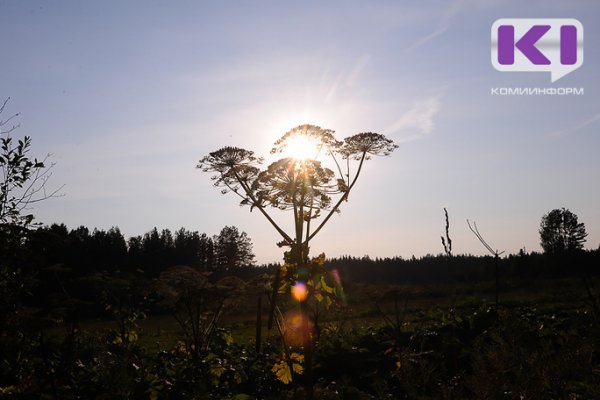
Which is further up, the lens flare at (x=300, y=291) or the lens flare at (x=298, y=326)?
the lens flare at (x=300, y=291)

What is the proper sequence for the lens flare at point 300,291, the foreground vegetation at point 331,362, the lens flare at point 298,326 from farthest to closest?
the lens flare at point 300,291, the lens flare at point 298,326, the foreground vegetation at point 331,362

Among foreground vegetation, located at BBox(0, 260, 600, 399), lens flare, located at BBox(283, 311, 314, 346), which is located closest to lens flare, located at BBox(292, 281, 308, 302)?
lens flare, located at BBox(283, 311, 314, 346)

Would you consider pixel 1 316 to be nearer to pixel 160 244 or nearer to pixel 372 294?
pixel 372 294

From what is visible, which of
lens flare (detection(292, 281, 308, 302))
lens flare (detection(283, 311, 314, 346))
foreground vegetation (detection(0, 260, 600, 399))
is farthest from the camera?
lens flare (detection(292, 281, 308, 302))

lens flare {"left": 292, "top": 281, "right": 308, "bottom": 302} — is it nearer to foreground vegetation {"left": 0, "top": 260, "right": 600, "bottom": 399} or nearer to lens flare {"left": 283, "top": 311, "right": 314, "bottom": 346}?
lens flare {"left": 283, "top": 311, "right": 314, "bottom": 346}

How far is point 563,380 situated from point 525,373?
30 centimetres

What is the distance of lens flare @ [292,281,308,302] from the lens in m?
6.18

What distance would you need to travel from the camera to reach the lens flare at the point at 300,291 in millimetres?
6180

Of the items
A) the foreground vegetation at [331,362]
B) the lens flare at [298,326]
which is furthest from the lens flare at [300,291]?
the foreground vegetation at [331,362]

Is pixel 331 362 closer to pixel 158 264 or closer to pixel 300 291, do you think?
pixel 300 291

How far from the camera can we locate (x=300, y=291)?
6273mm

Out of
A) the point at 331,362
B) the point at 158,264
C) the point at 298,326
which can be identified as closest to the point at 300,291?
the point at 298,326

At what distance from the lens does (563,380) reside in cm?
384

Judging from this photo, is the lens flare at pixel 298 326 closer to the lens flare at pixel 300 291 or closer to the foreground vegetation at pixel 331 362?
the lens flare at pixel 300 291
